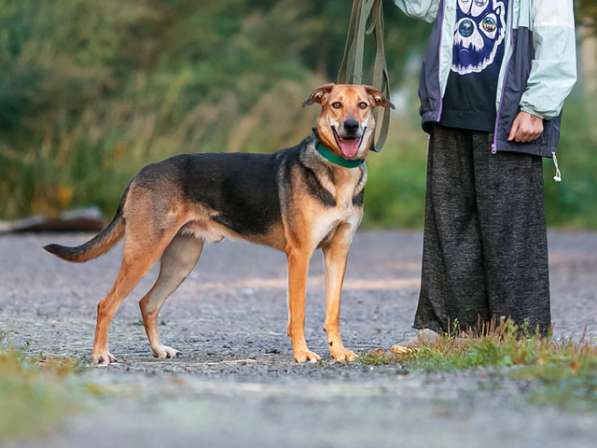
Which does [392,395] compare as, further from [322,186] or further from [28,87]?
[28,87]

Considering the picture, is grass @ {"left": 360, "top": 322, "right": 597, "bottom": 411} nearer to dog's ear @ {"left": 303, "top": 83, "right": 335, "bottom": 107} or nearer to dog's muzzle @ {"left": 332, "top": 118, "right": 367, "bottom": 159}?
dog's muzzle @ {"left": 332, "top": 118, "right": 367, "bottom": 159}

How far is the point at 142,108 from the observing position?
70.9ft

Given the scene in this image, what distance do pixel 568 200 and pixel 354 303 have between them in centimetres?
1143

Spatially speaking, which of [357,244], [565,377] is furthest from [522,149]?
[357,244]

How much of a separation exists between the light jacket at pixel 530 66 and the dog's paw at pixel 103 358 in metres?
2.42

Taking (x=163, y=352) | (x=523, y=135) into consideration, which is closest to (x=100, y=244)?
(x=163, y=352)

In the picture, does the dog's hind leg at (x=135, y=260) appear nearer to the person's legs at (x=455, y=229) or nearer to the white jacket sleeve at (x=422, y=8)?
the person's legs at (x=455, y=229)

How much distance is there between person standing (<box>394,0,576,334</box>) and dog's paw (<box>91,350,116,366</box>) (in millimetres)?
1938

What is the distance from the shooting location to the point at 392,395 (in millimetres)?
Answer: 5219

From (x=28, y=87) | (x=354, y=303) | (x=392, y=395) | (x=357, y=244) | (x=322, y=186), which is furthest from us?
(x=28, y=87)

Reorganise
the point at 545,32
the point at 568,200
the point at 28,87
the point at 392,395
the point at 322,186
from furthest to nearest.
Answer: the point at 568,200, the point at 28,87, the point at 322,186, the point at 545,32, the point at 392,395

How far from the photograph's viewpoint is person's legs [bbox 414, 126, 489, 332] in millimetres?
7445

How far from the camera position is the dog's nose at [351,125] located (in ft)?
24.0

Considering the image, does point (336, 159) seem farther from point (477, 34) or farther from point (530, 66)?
point (530, 66)
